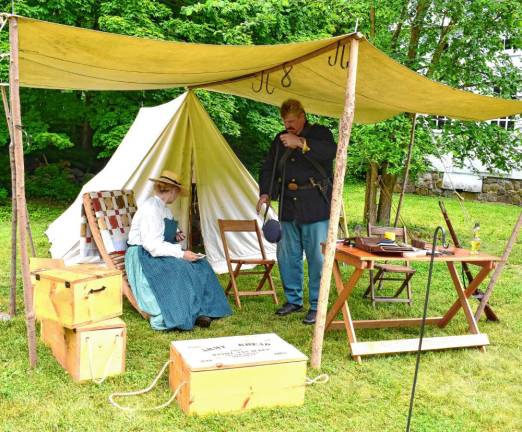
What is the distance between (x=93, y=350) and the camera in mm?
2873

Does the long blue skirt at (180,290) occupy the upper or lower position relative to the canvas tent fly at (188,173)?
lower

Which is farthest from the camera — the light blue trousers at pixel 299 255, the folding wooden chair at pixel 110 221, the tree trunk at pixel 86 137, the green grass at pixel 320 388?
the tree trunk at pixel 86 137

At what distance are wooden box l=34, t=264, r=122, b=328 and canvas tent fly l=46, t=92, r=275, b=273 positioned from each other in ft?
7.41

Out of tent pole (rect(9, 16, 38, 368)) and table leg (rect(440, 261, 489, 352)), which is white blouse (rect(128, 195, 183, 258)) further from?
table leg (rect(440, 261, 489, 352))

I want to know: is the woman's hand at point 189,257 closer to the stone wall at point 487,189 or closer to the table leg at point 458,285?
the table leg at point 458,285

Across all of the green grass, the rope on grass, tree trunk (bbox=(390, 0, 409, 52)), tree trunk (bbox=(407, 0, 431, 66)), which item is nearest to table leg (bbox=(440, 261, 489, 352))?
the green grass

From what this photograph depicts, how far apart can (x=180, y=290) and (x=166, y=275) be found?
0.48ft

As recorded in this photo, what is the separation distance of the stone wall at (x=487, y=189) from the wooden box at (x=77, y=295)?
12.1 m

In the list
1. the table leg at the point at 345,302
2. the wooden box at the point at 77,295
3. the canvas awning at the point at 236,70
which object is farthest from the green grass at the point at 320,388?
the canvas awning at the point at 236,70

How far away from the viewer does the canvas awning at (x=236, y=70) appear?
2.91 metres

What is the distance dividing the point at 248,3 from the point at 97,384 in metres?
6.31

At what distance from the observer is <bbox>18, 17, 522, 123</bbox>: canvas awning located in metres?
2.91

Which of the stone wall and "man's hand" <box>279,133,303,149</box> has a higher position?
"man's hand" <box>279,133,303,149</box>

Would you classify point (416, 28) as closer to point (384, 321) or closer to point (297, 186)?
point (297, 186)
